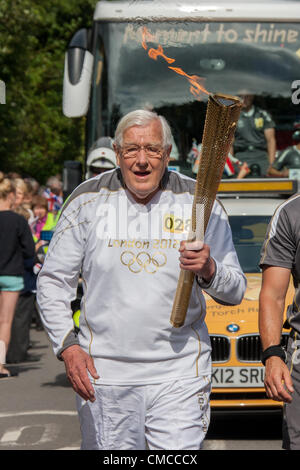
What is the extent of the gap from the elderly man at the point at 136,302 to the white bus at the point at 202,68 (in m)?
6.99

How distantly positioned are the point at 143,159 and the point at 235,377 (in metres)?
3.86

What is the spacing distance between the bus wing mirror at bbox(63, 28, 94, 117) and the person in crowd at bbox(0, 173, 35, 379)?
1.41 metres

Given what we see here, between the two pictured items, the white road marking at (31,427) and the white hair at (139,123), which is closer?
the white hair at (139,123)

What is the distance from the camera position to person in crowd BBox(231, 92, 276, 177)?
11406 mm

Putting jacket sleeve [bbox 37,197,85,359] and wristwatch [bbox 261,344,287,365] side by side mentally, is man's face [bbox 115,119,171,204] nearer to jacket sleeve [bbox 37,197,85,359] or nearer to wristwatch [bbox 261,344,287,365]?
jacket sleeve [bbox 37,197,85,359]

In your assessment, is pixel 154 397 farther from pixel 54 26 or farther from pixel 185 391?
pixel 54 26

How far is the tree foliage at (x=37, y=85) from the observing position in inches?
835

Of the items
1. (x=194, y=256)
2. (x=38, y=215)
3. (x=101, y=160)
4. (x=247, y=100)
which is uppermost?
(x=247, y=100)

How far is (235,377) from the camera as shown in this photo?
7.80 metres

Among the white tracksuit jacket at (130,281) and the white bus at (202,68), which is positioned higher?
the white bus at (202,68)

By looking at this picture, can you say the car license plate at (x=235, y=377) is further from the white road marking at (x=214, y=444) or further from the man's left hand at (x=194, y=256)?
the man's left hand at (x=194, y=256)

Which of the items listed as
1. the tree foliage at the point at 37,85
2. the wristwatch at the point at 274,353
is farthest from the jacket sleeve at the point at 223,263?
the tree foliage at the point at 37,85

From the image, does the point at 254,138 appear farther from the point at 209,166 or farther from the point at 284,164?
the point at 209,166

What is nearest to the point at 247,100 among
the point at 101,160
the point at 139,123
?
the point at 101,160
